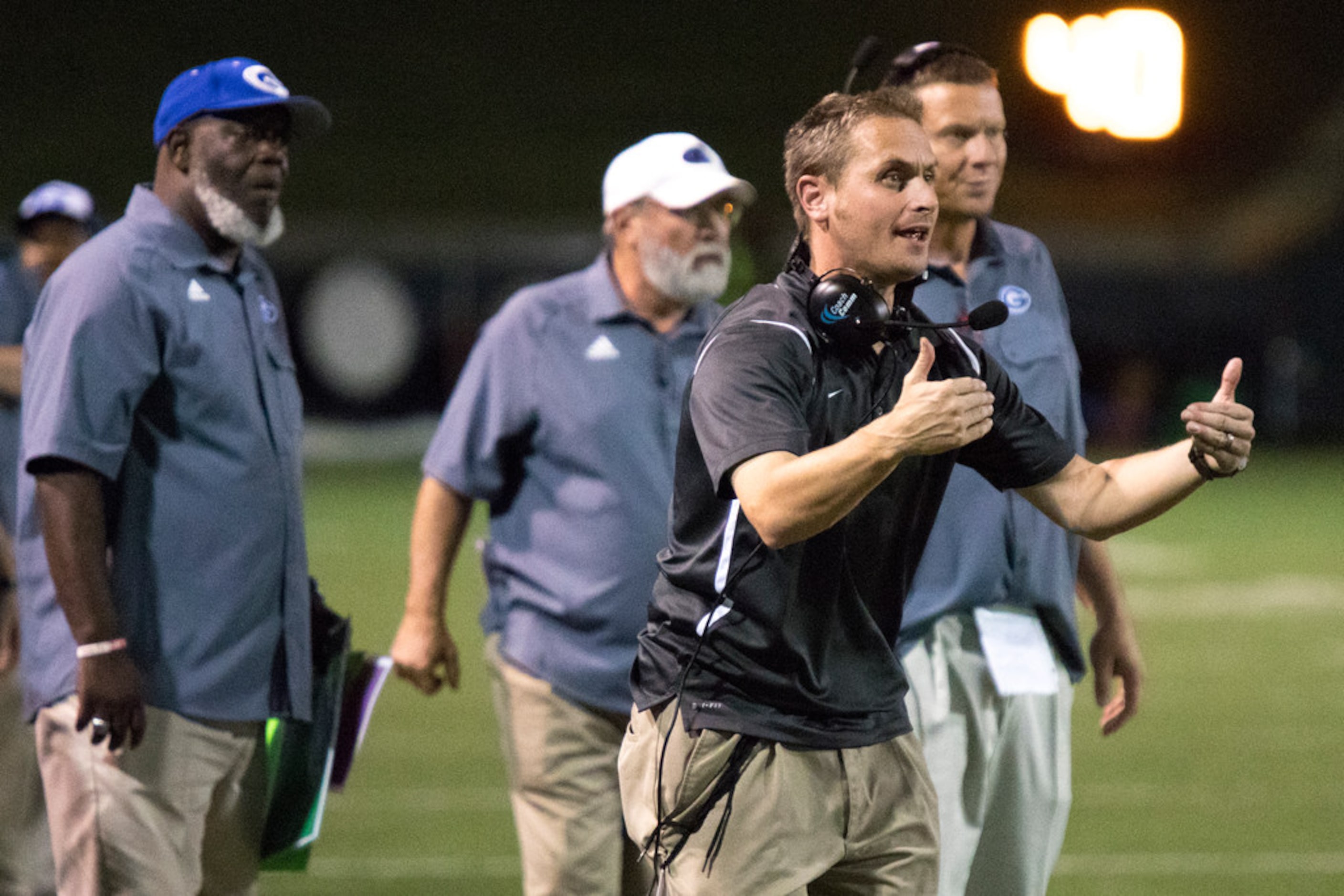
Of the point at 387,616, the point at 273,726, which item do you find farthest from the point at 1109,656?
the point at 387,616

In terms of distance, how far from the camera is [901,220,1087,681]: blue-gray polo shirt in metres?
3.90

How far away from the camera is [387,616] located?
11.1 metres

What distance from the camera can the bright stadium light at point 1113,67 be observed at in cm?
2308

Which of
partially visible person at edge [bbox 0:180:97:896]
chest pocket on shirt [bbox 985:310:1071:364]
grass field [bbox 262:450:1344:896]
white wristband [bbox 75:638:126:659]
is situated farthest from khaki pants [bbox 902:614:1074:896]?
partially visible person at edge [bbox 0:180:97:896]

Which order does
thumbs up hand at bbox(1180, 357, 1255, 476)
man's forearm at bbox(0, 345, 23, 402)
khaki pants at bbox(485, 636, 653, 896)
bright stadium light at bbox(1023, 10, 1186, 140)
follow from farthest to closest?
1. bright stadium light at bbox(1023, 10, 1186, 140)
2. man's forearm at bbox(0, 345, 23, 402)
3. khaki pants at bbox(485, 636, 653, 896)
4. thumbs up hand at bbox(1180, 357, 1255, 476)

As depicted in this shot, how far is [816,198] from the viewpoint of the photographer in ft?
10.2

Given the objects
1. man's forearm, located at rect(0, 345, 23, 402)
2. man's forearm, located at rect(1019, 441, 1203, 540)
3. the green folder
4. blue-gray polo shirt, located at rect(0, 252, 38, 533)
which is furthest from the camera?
blue-gray polo shirt, located at rect(0, 252, 38, 533)

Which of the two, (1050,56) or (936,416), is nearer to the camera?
(936,416)

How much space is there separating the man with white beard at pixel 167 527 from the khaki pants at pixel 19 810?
5.25 feet

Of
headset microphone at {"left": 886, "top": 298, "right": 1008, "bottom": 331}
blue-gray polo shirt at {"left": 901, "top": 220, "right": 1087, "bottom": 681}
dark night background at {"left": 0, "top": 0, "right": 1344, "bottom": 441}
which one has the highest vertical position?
headset microphone at {"left": 886, "top": 298, "right": 1008, "bottom": 331}

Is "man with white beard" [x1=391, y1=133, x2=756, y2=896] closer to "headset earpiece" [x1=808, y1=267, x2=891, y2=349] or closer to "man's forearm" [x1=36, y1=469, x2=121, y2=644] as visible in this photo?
"man's forearm" [x1=36, y1=469, x2=121, y2=644]

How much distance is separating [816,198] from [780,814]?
104cm

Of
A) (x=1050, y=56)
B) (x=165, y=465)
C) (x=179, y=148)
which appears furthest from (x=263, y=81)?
(x=1050, y=56)

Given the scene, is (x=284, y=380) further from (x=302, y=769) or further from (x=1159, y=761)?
(x=1159, y=761)
